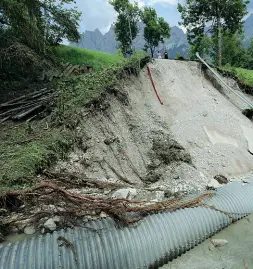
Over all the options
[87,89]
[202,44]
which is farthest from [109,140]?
[202,44]

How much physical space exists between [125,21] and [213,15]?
427 inches

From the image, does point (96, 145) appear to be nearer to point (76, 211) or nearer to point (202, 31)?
point (76, 211)

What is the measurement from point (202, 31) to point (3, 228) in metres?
30.1

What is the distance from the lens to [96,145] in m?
8.37

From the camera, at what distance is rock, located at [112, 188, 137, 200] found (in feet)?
21.3

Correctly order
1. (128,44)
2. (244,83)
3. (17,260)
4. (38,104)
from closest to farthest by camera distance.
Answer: (17,260), (38,104), (244,83), (128,44)

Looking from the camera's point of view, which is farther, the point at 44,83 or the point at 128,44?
the point at 128,44

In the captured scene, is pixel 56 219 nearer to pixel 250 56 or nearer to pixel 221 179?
pixel 221 179

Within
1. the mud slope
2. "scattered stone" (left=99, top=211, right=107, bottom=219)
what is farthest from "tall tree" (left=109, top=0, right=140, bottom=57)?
"scattered stone" (left=99, top=211, right=107, bottom=219)

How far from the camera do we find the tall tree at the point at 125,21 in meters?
32.1

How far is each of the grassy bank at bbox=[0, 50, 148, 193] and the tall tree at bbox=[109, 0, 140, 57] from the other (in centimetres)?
2245

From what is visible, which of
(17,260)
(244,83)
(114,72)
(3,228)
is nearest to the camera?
(17,260)

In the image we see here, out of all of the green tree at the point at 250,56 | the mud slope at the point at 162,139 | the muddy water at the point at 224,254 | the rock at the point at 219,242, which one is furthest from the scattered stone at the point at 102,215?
the green tree at the point at 250,56

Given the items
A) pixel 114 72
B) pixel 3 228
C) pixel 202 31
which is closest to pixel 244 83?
pixel 114 72
